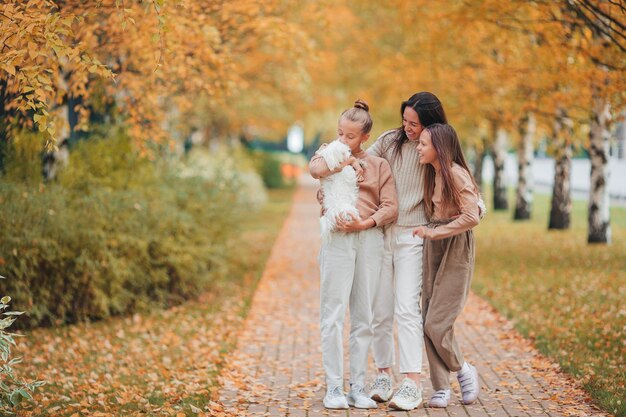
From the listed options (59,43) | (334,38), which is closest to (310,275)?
(59,43)

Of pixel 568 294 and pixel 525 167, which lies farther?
pixel 525 167

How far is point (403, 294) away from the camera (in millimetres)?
6188

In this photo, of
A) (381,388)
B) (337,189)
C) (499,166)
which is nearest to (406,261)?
(337,189)

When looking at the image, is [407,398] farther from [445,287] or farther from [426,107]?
[426,107]

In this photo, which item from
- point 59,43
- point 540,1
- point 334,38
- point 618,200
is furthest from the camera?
point 618,200

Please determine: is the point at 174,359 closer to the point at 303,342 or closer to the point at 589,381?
the point at 303,342

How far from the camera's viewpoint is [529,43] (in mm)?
16734

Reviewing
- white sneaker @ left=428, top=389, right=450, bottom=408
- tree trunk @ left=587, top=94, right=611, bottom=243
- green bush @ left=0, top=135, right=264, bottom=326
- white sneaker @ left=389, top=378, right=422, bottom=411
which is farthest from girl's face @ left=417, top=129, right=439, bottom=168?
tree trunk @ left=587, top=94, right=611, bottom=243

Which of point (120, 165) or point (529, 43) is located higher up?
point (529, 43)

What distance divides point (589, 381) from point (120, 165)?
24.6ft

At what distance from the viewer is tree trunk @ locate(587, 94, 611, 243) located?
55.4 ft

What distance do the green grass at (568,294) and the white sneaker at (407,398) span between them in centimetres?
124

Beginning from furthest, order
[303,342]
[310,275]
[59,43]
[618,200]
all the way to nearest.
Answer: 1. [618,200]
2. [310,275]
3. [303,342]
4. [59,43]

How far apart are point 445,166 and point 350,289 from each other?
3.28 feet
